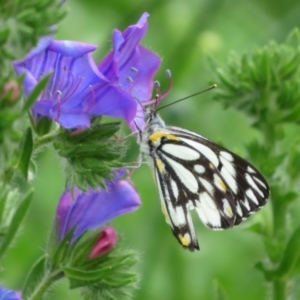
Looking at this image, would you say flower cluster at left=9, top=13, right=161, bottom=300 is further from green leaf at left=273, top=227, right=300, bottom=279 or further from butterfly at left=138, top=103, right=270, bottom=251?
green leaf at left=273, top=227, right=300, bottom=279

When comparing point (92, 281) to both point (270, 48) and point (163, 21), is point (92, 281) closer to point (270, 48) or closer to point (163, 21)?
point (270, 48)

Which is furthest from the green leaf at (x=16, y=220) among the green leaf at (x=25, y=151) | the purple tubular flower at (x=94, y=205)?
the purple tubular flower at (x=94, y=205)

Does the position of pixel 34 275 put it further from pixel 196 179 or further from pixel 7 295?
pixel 196 179

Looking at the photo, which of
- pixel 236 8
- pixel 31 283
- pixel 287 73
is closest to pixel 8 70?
pixel 31 283

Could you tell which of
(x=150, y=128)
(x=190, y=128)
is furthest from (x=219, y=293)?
(x=190, y=128)

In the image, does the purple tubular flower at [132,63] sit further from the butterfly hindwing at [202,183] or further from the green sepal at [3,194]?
the green sepal at [3,194]
